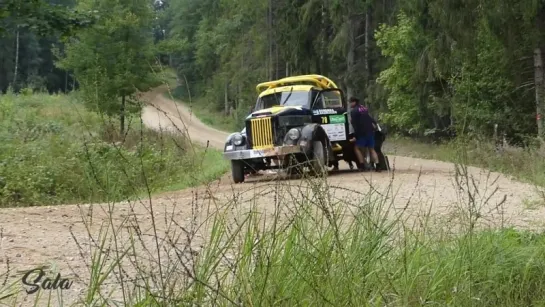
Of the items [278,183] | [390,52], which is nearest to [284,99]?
[278,183]

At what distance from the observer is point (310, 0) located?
36906mm

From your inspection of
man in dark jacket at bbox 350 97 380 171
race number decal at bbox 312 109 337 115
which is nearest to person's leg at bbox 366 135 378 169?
man in dark jacket at bbox 350 97 380 171

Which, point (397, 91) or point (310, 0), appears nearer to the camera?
point (397, 91)

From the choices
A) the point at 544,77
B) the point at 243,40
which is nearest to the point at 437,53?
the point at 544,77

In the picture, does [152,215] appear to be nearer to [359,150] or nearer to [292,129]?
[292,129]

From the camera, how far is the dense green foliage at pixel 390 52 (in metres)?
21.1

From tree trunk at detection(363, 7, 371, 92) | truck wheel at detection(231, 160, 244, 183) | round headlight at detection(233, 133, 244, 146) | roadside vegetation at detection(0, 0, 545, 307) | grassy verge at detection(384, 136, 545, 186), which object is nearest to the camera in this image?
roadside vegetation at detection(0, 0, 545, 307)

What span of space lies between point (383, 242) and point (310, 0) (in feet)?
109

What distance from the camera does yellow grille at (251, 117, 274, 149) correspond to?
1565 centimetres

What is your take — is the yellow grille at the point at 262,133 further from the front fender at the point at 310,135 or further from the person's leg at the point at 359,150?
the person's leg at the point at 359,150

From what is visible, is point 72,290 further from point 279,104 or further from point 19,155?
point 279,104

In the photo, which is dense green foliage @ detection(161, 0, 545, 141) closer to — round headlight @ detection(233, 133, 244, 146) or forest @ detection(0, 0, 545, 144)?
forest @ detection(0, 0, 545, 144)

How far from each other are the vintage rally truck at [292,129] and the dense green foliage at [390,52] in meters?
1.31

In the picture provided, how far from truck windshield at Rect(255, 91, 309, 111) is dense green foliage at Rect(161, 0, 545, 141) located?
1686mm
